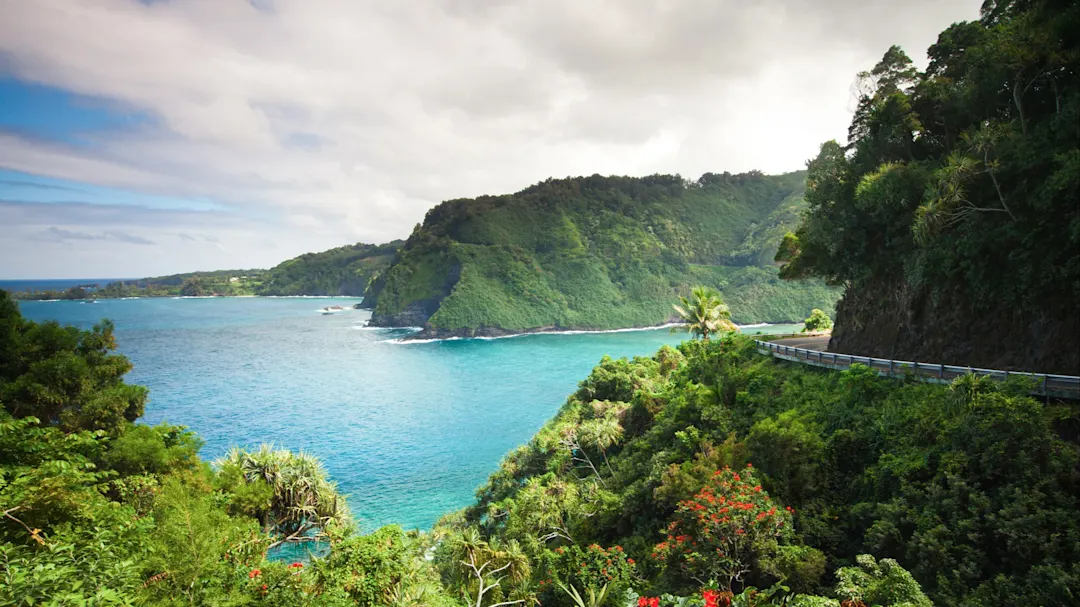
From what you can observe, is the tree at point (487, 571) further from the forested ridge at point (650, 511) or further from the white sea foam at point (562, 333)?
the white sea foam at point (562, 333)

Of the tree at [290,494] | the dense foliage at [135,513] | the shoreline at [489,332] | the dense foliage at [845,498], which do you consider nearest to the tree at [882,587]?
the dense foliage at [845,498]

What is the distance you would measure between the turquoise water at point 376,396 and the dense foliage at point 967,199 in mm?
28158

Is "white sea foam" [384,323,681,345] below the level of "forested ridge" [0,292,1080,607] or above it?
below

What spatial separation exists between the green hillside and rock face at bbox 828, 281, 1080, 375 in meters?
112

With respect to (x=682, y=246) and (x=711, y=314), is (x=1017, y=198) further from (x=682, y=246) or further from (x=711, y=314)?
(x=682, y=246)

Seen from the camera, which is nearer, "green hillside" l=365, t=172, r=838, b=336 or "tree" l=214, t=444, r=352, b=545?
"tree" l=214, t=444, r=352, b=545

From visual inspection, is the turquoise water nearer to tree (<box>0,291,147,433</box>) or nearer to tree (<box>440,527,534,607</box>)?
tree (<box>0,291,147,433</box>)

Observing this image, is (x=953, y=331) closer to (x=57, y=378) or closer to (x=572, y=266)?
(x=57, y=378)

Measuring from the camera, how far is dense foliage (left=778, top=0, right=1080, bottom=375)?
581 inches

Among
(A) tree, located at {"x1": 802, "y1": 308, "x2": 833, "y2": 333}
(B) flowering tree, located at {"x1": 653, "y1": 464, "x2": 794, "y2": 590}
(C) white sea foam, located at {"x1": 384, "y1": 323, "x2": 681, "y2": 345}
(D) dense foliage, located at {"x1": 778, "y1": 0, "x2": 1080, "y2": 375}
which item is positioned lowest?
(C) white sea foam, located at {"x1": 384, "y1": 323, "x2": 681, "y2": 345}

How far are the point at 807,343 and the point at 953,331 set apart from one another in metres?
11.9

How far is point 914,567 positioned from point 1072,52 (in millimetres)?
15234

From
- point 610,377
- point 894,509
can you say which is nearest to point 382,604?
point 894,509

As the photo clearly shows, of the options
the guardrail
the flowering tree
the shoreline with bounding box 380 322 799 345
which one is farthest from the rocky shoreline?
the flowering tree
